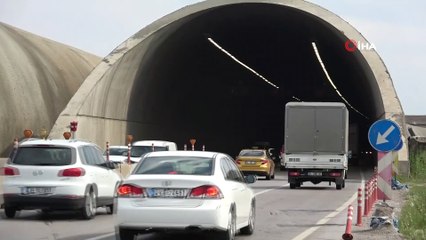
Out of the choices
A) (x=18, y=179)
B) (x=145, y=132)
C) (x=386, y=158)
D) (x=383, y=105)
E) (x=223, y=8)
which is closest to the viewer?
(x=18, y=179)

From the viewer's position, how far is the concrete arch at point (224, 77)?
41344mm

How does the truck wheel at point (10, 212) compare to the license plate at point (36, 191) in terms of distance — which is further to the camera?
the truck wheel at point (10, 212)

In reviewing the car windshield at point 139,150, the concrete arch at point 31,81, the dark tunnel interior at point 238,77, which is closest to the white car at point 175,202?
the car windshield at point 139,150

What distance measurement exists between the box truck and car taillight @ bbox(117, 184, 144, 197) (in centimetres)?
2114

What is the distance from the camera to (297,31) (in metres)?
52.5

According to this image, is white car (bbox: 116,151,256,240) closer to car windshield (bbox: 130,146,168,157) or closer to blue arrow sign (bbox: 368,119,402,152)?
blue arrow sign (bbox: 368,119,402,152)

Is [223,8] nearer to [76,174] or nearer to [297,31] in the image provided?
[297,31]

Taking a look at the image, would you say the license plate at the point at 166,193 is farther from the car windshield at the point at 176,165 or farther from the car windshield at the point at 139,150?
the car windshield at the point at 139,150

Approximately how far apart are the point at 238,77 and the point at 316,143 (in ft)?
104

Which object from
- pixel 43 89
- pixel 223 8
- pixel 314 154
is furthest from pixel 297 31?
pixel 314 154

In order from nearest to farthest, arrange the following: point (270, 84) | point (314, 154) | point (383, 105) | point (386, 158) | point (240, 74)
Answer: point (386, 158), point (314, 154), point (383, 105), point (240, 74), point (270, 84)

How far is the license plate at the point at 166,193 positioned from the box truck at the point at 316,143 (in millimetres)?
21120

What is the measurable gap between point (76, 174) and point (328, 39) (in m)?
34.2

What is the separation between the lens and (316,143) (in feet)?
115
